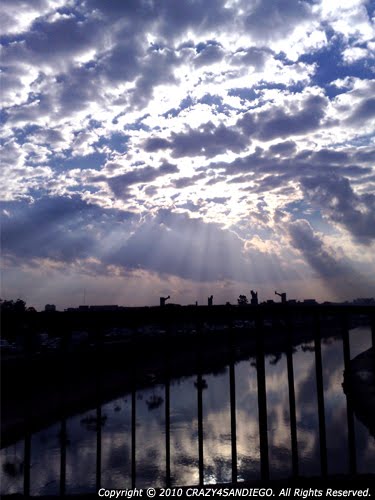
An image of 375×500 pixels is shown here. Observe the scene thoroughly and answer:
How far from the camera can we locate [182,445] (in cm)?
2402

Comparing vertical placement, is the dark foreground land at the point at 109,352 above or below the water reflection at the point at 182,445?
above

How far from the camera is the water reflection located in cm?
1989

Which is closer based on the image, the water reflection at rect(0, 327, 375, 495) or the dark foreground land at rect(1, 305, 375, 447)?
the dark foreground land at rect(1, 305, 375, 447)

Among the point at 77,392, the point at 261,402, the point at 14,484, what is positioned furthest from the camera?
the point at 77,392

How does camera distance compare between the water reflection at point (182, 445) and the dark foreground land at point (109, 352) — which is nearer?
the dark foreground land at point (109, 352)

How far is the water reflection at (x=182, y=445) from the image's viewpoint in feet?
65.3

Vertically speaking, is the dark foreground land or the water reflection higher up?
the dark foreground land

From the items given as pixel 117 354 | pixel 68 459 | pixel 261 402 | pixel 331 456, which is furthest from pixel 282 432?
pixel 117 354

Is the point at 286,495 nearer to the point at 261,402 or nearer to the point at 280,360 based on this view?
the point at 261,402

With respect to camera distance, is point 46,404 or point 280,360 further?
point 280,360

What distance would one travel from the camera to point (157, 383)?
4553 cm

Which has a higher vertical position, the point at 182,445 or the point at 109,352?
the point at 109,352

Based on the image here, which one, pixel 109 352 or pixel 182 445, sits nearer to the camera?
pixel 182 445

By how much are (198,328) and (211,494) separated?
5.05 feet
